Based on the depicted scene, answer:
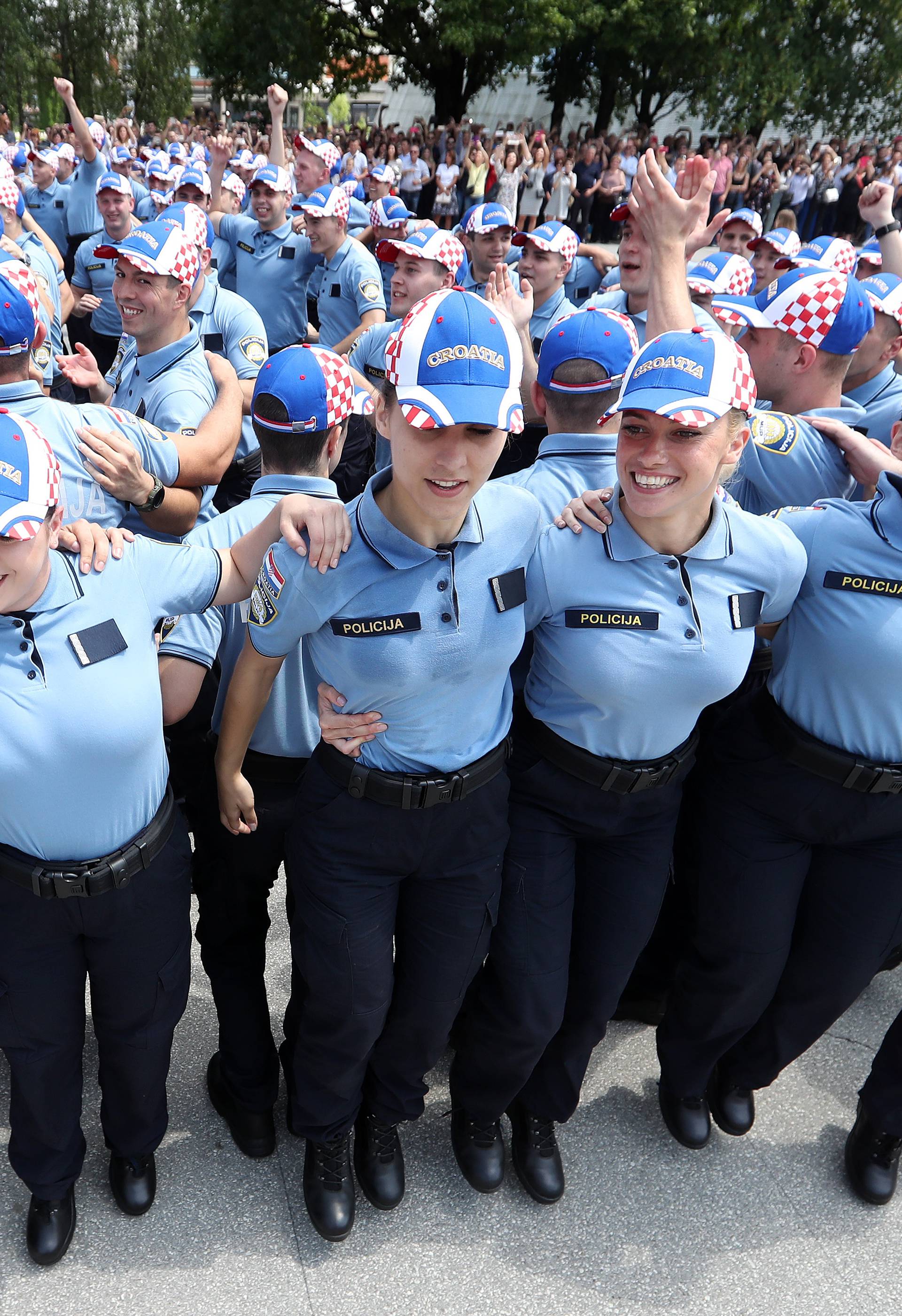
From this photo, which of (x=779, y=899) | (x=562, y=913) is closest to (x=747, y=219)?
(x=779, y=899)

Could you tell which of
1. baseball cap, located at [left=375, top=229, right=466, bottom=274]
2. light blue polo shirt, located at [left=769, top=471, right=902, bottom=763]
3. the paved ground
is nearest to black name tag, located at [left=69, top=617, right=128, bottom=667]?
the paved ground

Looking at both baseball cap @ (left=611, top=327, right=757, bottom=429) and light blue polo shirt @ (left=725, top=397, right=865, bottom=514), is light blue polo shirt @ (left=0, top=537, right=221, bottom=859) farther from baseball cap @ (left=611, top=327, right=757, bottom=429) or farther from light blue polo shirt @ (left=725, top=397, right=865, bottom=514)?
light blue polo shirt @ (left=725, top=397, right=865, bottom=514)

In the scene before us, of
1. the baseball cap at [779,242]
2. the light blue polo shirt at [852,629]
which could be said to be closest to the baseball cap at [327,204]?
the baseball cap at [779,242]

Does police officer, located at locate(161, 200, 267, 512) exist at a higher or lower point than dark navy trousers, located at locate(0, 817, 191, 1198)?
higher

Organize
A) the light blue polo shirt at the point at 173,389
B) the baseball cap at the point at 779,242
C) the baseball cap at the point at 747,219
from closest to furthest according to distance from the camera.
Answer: the light blue polo shirt at the point at 173,389 → the baseball cap at the point at 779,242 → the baseball cap at the point at 747,219

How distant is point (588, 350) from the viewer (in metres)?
3.12

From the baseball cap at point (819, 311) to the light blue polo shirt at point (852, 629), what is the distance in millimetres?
906

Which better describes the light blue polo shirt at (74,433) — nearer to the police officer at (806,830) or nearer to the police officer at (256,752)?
the police officer at (256,752)

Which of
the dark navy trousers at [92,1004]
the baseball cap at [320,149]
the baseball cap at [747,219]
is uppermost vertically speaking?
the baseball cap at [320,149]

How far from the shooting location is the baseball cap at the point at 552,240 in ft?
22.0

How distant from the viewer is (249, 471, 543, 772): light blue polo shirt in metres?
2.27

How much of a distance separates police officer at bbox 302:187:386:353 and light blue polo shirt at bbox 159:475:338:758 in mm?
4363

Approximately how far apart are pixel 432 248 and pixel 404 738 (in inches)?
174

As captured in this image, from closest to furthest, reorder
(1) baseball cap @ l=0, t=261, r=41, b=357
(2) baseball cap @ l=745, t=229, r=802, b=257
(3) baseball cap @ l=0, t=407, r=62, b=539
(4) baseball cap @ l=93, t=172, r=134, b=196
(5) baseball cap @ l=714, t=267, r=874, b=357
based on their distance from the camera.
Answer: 1. (3) baseball cap @ l=0, t=407, r=62, b=539
2. (1) baseball cap @ l=0, t=261, r=41, b=357
3. (5) baseball cap @ l=714, t=267, r=874, b=357
4. (2) baseball cap @ l=745, t=229, r=802, b=257
5. (4) baseball cap @ l=93, t=172, r=134, b=196
